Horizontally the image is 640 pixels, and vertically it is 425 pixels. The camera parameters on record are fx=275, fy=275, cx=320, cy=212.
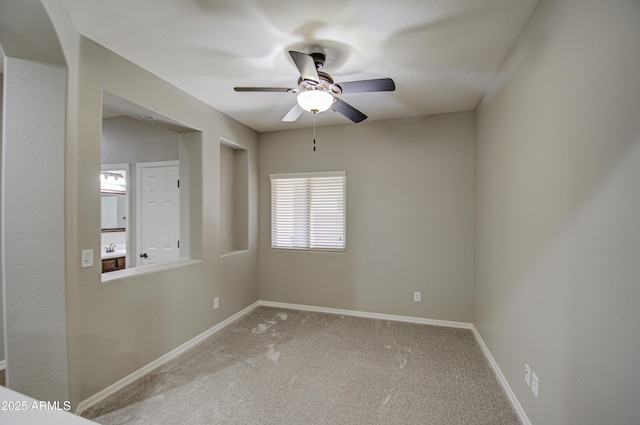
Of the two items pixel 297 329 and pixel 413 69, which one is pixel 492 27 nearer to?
pixel 413 69

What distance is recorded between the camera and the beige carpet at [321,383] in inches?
75.7

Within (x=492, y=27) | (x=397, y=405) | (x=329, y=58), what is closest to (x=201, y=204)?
(x=329, y=58)

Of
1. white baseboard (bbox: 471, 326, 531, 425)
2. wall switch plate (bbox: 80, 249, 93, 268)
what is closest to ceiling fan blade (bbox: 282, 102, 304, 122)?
wall switch plate (bbox: 80, 249, 93, 268)

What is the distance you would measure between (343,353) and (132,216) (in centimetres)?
336

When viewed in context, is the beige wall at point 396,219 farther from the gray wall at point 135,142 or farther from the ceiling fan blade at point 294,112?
the gray wall at point 135,142

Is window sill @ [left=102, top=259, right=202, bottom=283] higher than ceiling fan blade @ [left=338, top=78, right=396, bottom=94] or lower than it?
lower

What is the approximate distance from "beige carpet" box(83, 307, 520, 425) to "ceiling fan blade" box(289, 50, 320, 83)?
238cm

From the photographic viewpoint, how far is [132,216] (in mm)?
3863

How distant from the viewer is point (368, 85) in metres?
2.07

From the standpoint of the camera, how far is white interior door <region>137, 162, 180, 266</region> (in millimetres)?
3684

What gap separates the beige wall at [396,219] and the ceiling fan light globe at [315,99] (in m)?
1.66

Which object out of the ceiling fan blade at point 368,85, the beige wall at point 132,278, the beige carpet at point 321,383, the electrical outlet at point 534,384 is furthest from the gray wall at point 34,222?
the electrical outlet at point 534,384

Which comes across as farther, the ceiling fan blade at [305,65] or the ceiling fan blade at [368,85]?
the ceiling fan blade at [368,85]

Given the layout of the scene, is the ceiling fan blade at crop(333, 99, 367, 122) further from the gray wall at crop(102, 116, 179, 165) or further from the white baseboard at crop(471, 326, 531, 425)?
the white baseboard at crop(471, 326, 531, 425)
